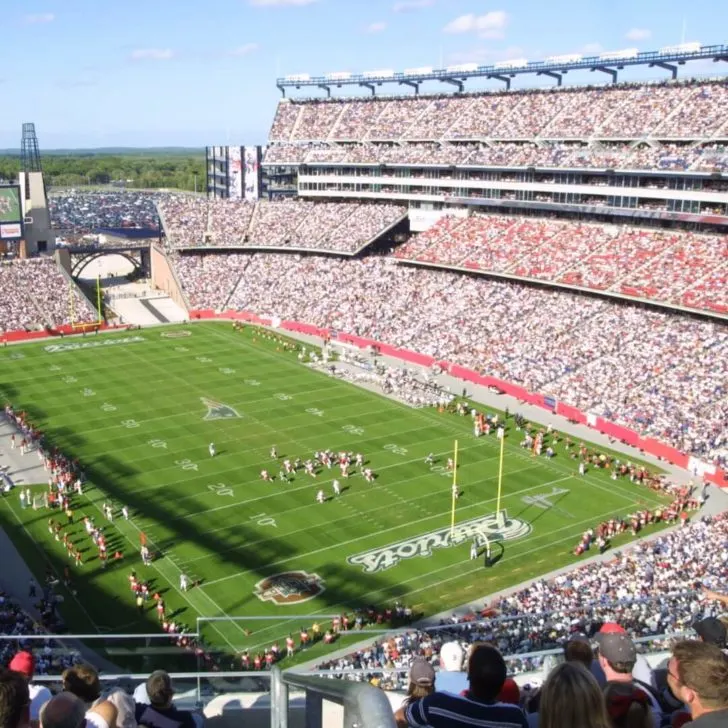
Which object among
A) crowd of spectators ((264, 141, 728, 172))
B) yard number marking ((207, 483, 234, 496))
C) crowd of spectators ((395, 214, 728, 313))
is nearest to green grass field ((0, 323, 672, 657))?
yard number marking ((207, 483, 234, 496))

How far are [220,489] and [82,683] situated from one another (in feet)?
83.1

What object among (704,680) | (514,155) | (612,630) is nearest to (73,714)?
(704,680)

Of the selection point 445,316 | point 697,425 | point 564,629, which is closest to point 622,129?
point 445,316

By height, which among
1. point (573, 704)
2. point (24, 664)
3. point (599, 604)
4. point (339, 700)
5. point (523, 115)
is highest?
point (523, 115)

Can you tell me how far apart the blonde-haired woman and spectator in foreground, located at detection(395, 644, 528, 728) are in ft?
2.03

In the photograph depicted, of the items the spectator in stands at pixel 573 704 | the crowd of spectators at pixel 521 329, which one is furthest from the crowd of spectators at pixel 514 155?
the spectator in stands at pixel 573 704

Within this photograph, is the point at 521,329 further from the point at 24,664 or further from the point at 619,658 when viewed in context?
the point at 24,664

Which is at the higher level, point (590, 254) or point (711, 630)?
point (711, 630)

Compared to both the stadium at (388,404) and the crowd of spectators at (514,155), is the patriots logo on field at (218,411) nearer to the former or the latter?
the stadium at (388,404)

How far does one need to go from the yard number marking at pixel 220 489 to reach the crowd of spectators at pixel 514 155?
3155 cm

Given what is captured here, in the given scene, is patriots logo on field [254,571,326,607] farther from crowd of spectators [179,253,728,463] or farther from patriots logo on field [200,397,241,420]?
crowd of spectators [179,253,728,463]

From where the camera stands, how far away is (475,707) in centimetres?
468

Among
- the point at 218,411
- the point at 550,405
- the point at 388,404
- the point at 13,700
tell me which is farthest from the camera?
the point at 388,404

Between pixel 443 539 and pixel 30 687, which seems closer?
pixel 30 687
